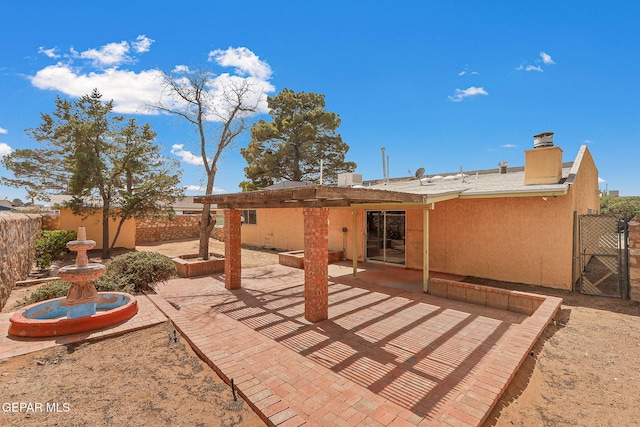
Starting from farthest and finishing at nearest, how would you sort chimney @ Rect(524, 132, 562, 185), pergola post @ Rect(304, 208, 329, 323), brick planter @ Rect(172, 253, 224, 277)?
brick planter @ Rect(172, 253, 224, 277) < chimney @ Rect(524, 132, 562, 185) < pergola post @ Rect(304, 208, 329, 323)

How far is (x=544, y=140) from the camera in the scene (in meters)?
8.16

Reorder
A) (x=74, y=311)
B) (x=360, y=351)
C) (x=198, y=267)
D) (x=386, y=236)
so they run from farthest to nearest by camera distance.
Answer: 1. (x=386, y=236)
2. (x=198, y=267)
3. (x=74, y=311)
4. (x=360, y=351)

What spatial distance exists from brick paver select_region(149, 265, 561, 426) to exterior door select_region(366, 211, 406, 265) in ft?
10.2

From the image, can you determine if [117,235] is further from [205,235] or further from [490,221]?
[490,221]

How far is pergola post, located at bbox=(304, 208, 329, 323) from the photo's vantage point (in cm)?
529

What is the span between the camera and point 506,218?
8258mm

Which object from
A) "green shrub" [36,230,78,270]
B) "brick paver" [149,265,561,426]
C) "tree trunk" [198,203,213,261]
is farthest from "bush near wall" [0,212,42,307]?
"tree trunk" [198,203,213,261]

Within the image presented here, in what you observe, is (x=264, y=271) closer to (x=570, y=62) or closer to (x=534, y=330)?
(x=534, y=330)

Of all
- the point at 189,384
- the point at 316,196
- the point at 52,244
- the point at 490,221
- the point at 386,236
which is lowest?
the point at 189,384

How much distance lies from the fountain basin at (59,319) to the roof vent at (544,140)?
11176 millimetres

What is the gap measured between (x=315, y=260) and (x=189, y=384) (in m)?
2.68

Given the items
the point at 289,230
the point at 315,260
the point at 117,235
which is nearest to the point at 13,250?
the point at 117,235

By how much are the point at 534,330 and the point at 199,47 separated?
1464cm

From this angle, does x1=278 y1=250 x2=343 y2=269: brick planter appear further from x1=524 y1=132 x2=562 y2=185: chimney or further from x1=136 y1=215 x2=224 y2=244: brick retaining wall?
x1=136 y1=215 x2=224 y2=244: brick retaining wall
